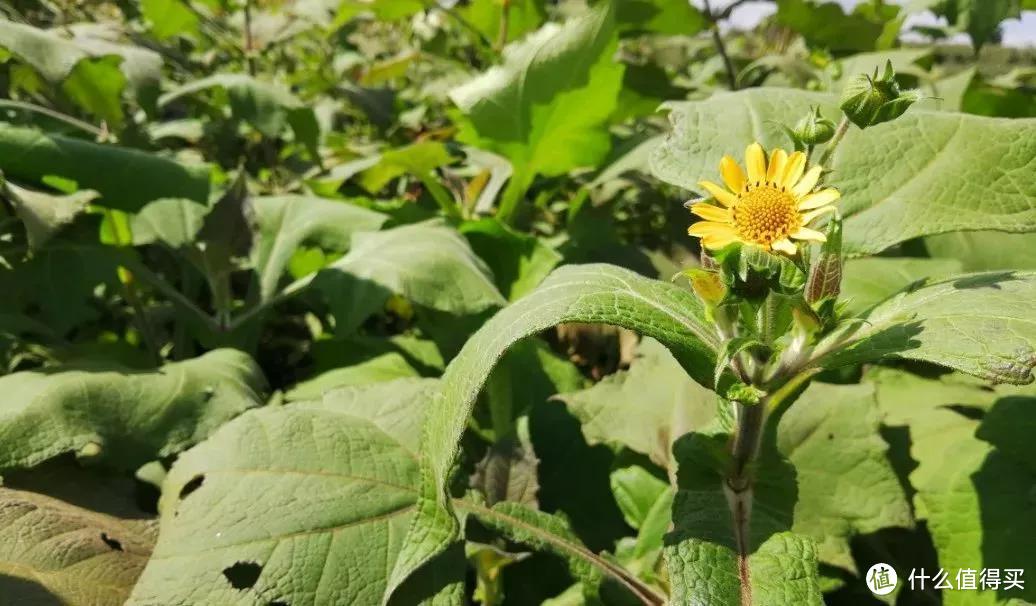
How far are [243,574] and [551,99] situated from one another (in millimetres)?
1244

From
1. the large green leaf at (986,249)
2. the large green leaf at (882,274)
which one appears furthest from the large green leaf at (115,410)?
the large green leaf at (986,249)

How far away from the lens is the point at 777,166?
92cm

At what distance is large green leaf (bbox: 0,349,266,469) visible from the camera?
3.93 ft

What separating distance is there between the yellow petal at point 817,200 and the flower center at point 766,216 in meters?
0.01

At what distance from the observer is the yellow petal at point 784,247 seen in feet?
2.60

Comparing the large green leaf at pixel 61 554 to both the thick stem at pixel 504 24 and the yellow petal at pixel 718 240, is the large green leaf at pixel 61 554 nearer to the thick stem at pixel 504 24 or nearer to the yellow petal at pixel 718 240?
the yellow petal at pixel 718 240

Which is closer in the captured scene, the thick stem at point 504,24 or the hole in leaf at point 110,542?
the hole in leaf at point 110,542

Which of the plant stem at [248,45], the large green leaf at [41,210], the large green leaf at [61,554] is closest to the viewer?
the large green leaf at [61,554]

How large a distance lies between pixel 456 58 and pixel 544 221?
1050 millimetres

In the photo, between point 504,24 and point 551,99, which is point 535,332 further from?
point 504,24

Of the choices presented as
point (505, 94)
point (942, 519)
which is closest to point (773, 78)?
point (505, 94)

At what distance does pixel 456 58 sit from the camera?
9.96 feet

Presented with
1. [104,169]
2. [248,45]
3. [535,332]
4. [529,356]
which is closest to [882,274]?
[529,356]

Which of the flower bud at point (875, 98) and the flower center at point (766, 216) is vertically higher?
the flower bud at point (875, 98)
